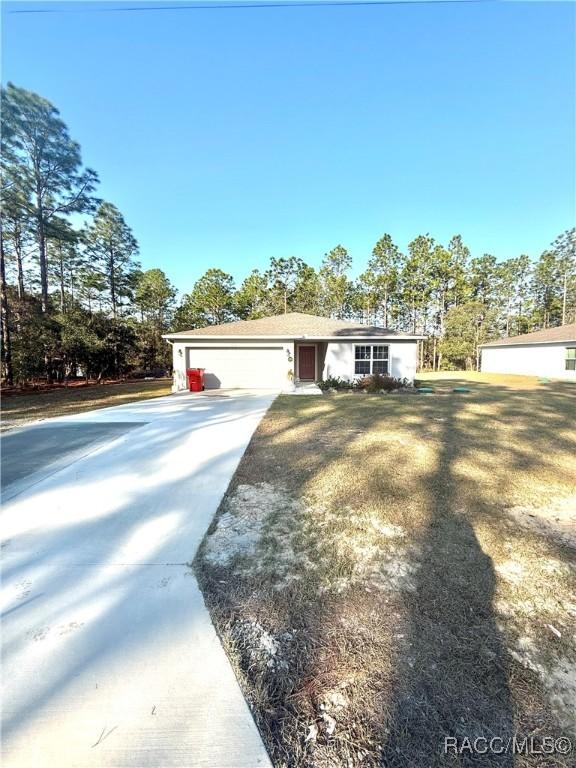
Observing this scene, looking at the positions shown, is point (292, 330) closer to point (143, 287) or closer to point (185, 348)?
point (185, 348)

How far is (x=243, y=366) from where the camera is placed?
1409 cm

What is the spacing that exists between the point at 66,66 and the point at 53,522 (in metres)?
11.0

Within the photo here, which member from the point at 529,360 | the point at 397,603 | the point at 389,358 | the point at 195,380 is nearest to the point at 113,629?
the point at 397,603

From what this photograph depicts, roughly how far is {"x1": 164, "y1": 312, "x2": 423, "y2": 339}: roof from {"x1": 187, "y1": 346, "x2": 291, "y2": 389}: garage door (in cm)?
68

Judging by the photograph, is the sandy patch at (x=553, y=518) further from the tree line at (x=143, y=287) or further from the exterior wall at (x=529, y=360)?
the exterior wall at (x=529, y=360)

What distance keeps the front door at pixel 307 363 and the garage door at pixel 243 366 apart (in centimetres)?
200

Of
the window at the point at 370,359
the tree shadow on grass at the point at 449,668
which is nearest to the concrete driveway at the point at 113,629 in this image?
the tree shadow on grass at the point at 449,668

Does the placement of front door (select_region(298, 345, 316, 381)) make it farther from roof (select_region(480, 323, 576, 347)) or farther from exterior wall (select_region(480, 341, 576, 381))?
roof (select_region(480, 323, 576, 347))

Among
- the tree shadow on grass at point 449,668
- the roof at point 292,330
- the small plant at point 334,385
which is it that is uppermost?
the roof at point 292,330

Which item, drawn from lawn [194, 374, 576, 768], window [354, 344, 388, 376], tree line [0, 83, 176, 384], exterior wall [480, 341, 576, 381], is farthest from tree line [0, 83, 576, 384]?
lawn [194, 374, 576, 768]

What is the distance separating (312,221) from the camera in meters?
24.1

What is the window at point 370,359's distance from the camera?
1401 cm

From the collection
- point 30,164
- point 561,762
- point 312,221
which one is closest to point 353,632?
point 561,762

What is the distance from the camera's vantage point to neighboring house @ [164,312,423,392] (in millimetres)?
13688
